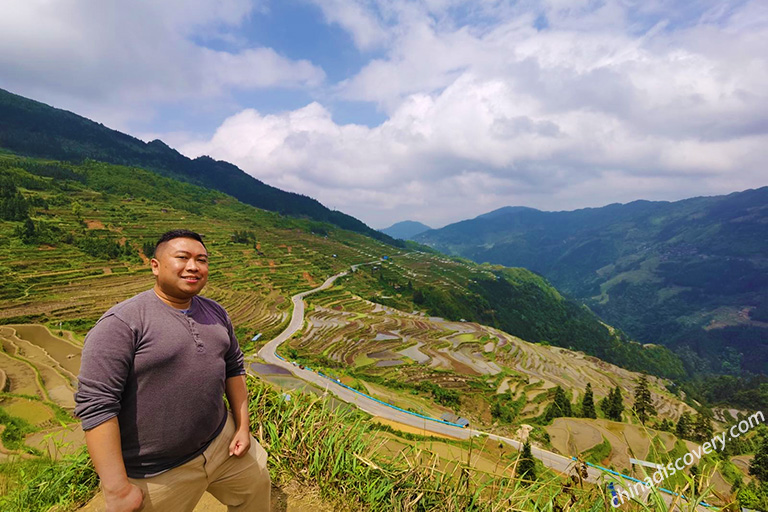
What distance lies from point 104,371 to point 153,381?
0.23 m

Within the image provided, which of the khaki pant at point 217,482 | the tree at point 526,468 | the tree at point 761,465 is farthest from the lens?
the tree at point 761,465

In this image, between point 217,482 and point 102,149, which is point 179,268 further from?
point 102,149

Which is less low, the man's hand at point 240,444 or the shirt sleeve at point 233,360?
the shirt sleeve at point 233,360

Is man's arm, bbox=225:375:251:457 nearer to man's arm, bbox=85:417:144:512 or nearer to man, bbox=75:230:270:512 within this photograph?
man, bbox=75:230:270:512

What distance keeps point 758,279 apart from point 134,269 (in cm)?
26236

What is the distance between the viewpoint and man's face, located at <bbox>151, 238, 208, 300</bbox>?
73.4 inches

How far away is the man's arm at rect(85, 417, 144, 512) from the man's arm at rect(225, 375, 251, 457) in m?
0.58

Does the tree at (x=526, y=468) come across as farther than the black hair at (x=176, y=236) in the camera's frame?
Yes

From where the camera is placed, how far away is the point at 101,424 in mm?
1483

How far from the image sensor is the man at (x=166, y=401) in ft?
4.90

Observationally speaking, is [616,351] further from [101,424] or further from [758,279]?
[758,279]

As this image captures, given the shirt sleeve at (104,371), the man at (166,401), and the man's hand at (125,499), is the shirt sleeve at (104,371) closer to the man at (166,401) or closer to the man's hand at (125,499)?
the man at (166,401)

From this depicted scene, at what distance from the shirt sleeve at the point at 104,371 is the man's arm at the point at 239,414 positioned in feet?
2.39

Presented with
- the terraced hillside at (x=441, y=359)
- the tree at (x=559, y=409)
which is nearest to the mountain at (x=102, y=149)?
A: the terraced hillside at (x=441, y=359)
